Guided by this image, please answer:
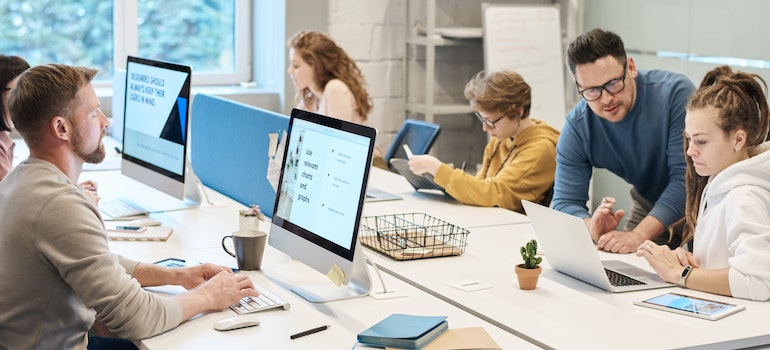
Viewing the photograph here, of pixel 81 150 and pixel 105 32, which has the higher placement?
pixel 105 32

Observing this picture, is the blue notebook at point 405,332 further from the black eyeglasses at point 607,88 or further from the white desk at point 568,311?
the black eyeglasses at point 607,88

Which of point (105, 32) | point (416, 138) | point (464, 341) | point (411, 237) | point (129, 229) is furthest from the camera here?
point (105, 32)

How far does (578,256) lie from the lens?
2217 millimetres

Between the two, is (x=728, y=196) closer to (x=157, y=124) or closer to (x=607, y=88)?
(x=607, y=88)

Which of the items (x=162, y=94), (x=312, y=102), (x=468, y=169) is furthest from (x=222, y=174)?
(x=468, y=169)

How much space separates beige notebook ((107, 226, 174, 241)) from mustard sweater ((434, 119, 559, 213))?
949 millimetres

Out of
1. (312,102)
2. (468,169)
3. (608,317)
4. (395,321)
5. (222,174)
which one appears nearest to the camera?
(395,321)

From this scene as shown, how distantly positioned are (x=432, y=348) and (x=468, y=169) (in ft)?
11.9

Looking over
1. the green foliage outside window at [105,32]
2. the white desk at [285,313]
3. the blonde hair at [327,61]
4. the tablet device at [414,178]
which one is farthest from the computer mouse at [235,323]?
the green foliage outside window at [105,32]

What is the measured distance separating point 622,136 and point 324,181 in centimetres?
118

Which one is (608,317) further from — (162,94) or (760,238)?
(162,94)

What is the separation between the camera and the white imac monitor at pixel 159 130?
292 cm

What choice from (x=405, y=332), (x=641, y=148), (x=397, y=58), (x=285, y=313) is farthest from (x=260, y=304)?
(x=397, y=58)

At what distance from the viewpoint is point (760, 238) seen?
2.09 m
